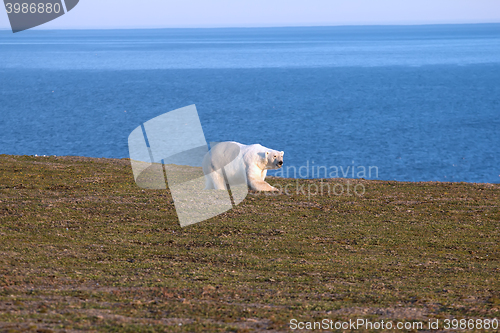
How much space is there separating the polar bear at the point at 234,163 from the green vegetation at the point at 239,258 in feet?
3.01

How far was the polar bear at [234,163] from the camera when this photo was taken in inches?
683

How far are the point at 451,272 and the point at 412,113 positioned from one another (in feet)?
216

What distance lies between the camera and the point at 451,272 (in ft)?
34.1

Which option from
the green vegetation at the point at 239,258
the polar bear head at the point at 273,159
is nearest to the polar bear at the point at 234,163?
the polar bear head at the point at 273,159

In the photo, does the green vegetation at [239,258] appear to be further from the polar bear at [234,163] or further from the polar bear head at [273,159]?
the polar bear head at [273,159]

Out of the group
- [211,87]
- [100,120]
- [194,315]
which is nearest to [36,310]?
[194,315]

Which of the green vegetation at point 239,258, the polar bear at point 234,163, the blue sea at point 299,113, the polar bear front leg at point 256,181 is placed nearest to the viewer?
the green vegetation at point 239,258

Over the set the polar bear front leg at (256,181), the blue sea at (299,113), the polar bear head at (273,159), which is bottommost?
the blue sea at (299,113)

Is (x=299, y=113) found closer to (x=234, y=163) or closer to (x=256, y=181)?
(x=256, y=181)

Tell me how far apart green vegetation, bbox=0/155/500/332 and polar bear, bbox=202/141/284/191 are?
3.01 feet

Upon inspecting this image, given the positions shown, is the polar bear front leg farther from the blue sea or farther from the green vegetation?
the blue sea

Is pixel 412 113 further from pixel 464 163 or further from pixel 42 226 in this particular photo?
pixel 42 226

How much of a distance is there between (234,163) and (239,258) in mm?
6721

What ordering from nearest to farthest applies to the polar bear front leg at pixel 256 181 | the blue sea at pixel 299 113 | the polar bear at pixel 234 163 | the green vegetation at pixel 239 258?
the green vegetation at pixel 239 258, the polar bear at pixel 234 163, the polar bear front leg at pixel 256 181, the blue sea at pixel 299 113
